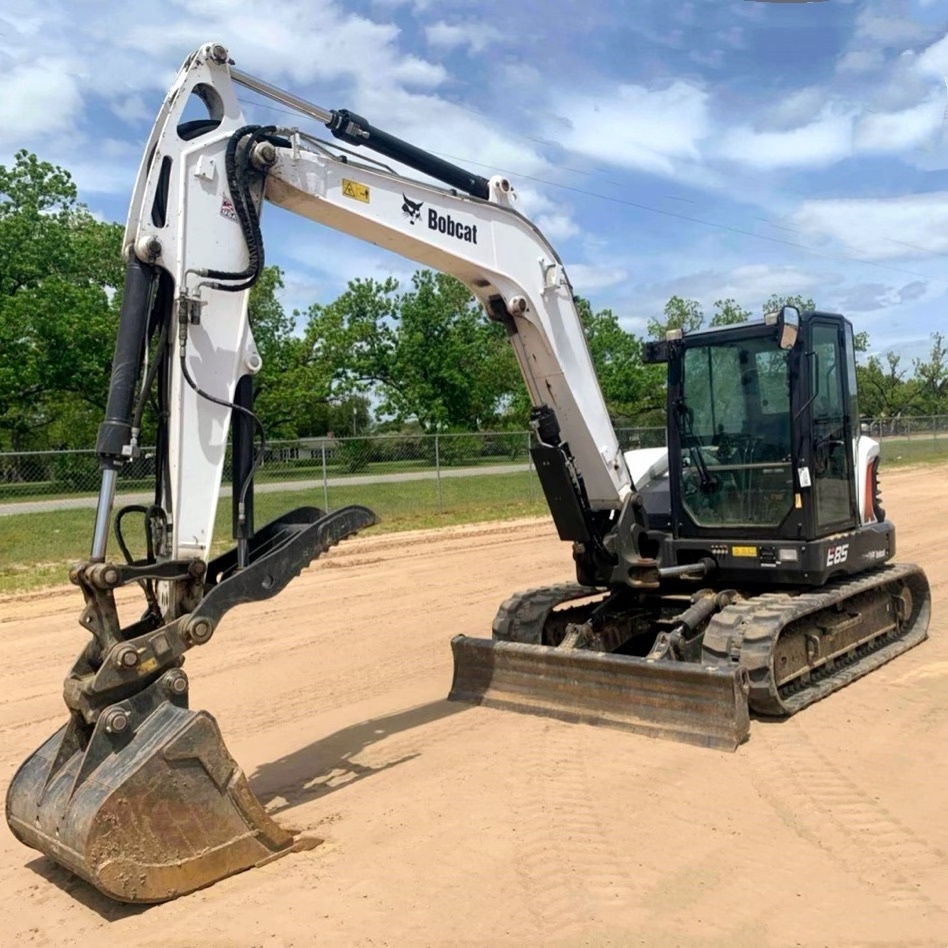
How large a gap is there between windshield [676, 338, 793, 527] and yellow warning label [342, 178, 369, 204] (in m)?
3.20

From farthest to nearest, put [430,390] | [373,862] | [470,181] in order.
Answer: [430,390], [470,181], [373,862]

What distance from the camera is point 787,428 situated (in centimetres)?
693

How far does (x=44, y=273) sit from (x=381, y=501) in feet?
57.2

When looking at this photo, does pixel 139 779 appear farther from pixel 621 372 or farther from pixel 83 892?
pixel 621 372

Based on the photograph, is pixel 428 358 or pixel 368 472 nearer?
pixel 368 472

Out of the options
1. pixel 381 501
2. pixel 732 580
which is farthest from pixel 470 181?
pixel 381 501

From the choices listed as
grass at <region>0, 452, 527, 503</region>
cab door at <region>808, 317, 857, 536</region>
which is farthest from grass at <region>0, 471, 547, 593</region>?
cab door at <region>808, 317, 857, 536</region>

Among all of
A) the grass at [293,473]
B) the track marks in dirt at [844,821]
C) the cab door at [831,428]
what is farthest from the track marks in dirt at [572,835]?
the grass at [293,473]

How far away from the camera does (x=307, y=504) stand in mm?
16984

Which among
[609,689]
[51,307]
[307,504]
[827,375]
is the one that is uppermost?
[51,307]

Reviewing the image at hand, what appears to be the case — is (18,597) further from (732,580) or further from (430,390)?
(430,390)

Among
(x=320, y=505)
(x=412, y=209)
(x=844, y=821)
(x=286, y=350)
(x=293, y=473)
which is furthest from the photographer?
(x=286, y=350)

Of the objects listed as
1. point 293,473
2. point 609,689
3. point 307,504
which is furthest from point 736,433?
point 293,473

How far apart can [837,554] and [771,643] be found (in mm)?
1413
